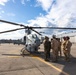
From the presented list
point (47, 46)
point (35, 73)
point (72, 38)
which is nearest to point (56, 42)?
point (47, 46)

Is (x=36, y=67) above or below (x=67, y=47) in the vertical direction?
below

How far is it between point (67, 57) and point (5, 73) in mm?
5425

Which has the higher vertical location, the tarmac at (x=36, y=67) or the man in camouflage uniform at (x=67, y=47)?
the man in camouflage uniform at (x=67, y=47)

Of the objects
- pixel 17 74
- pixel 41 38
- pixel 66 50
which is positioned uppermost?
pixel 41 38

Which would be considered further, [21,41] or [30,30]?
[21,41]

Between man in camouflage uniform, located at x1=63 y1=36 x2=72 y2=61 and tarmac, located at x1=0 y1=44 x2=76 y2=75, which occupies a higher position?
man in camouflage uniform, located at x1=63 y1=36 x2=72 y2=61

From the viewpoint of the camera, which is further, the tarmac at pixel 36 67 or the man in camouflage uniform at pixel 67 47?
the man in camouflage uniform at pixel 67 47

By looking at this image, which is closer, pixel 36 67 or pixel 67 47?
pixel 36 67

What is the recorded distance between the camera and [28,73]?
25.8 feet

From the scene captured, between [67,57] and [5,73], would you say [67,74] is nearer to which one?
[5,73]

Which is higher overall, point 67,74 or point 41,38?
point 41,38

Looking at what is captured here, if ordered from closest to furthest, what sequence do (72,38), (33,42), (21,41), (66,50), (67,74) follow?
(67,74) < (66,50) < (33,42) < (21,41) < (72,38)

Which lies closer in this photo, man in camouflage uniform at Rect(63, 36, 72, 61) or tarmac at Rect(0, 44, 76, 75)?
tarmac at Rect(0, 44, 76, 75)

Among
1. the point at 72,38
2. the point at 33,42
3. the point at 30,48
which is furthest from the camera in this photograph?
the point at 72,38
